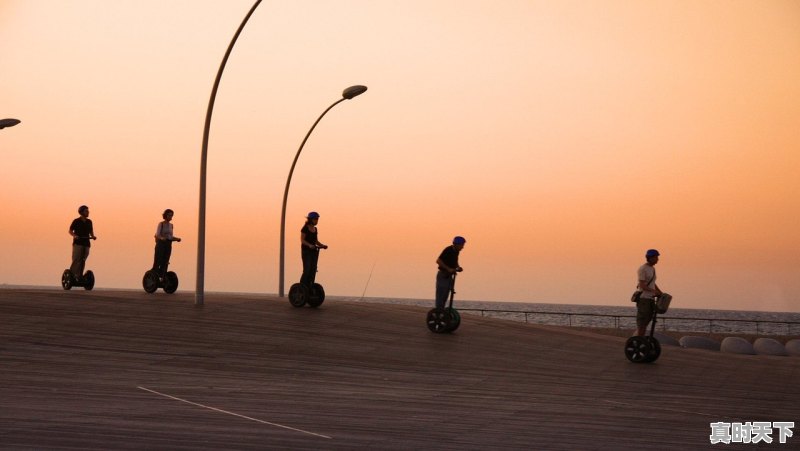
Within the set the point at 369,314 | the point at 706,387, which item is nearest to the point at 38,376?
the point at 706,387

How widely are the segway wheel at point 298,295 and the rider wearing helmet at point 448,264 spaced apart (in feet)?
13.6

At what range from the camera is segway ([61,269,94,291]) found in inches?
1145

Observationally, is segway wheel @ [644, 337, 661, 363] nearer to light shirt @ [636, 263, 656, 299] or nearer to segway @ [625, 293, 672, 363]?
segway @ [625, 293, 672, 363]

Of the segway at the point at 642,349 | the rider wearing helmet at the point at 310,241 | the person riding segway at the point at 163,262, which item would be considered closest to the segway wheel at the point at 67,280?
the person riding segway at the point at 163,262

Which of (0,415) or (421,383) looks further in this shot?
(421,383)

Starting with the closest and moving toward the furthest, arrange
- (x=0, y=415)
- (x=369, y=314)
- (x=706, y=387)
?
1. (x=0, y=415)
2. (x=706, y=387)
3. (x=369, y=314)

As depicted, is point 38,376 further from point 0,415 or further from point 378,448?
point 378,448

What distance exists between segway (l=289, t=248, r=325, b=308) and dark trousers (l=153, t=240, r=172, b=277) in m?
3.84

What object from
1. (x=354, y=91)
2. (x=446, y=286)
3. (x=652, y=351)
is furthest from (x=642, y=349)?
(x=354, y=91)

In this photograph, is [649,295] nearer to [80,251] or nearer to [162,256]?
[162,256]

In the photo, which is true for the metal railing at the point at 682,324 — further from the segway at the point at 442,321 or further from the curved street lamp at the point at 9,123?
the curved street lamp at the point at 9,123

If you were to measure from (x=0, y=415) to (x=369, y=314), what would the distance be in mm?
15677

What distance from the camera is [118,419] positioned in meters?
10.3

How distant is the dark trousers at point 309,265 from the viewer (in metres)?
23.6
